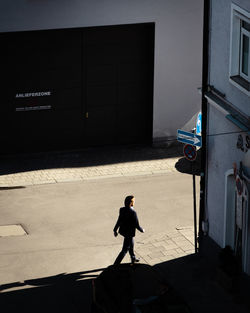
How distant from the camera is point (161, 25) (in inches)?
961

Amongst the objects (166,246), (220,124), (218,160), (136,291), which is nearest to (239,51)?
(220,124)

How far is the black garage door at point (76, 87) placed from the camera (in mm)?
23703

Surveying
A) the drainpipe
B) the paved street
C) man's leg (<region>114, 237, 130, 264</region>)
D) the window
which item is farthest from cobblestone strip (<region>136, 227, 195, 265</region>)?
the window

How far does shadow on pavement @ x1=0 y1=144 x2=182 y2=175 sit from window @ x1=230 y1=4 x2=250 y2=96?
28.0 feet

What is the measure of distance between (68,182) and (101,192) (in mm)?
1220

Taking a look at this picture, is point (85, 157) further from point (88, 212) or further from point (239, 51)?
point (239, 51)

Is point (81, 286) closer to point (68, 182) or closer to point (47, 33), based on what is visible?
point (68, 182)

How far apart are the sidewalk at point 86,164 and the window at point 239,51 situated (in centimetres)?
763

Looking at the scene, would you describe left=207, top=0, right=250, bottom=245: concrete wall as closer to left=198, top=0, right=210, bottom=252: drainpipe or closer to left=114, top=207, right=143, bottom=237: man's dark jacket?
left=198, top=0, right=210, bottom=252: drainpipe

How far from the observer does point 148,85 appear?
2523 cm

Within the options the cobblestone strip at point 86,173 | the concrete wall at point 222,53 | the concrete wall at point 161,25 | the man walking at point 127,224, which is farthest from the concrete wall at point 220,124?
the concrete wall at point 161,25

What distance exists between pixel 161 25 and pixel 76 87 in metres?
3.19

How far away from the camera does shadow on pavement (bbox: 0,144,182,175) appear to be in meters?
23.6

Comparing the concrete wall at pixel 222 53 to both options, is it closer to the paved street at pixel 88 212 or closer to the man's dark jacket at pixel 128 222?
the man's dark jacket at pixel 128 222
